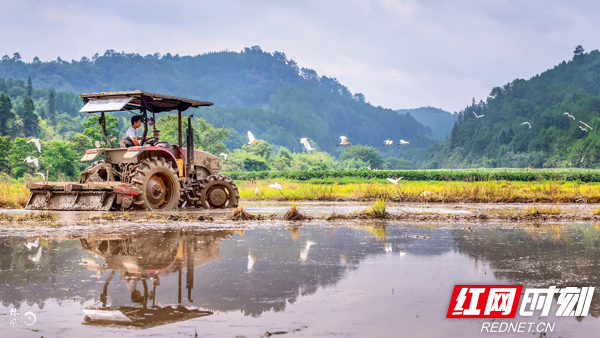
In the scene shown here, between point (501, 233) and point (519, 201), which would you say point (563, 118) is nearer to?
point (519, 201)

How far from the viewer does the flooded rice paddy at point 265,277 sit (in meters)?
4.61

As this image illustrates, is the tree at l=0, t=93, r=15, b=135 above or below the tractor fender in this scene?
above

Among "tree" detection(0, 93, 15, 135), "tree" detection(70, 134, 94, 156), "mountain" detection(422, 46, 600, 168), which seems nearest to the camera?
"tree" detection(70, 134, 94, 156)

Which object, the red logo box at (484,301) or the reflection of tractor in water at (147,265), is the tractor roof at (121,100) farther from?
the red logo box at (484,301)

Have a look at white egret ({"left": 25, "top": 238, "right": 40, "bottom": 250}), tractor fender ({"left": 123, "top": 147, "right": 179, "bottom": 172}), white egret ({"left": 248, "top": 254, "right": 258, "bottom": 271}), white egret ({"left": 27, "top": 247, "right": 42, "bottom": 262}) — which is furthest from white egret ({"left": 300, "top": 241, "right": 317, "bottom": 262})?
tractor fender ({"left": 123, "top": 147, "right": 179, "bottom": 172})

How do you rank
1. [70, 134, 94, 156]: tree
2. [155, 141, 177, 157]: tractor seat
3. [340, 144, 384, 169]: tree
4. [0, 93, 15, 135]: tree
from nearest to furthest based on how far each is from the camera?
[155, 141, 177, 157]: tractor seat
[70, 134, 94, 156]: tree
[0, 93, 15, 135]: tree
[340, 144, 384, 169]: tree

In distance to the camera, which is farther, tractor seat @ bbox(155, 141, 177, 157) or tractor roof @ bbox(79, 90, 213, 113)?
tractor seat @ bbox(155, 141, 177, 157)

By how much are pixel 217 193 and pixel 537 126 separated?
12161 centimetres

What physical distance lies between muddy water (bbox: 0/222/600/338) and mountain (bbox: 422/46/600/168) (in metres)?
100

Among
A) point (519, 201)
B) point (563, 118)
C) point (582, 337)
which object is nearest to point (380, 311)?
point (582, 337)

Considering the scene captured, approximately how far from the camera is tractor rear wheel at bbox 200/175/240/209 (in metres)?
16.5

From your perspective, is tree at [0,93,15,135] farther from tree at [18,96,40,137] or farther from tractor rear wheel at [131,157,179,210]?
tractor rear wheel at [131,157,179,210]

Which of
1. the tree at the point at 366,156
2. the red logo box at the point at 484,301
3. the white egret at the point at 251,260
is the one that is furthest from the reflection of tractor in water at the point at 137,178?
the tree at the point at 366,156

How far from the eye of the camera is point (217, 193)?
54.9 feet
